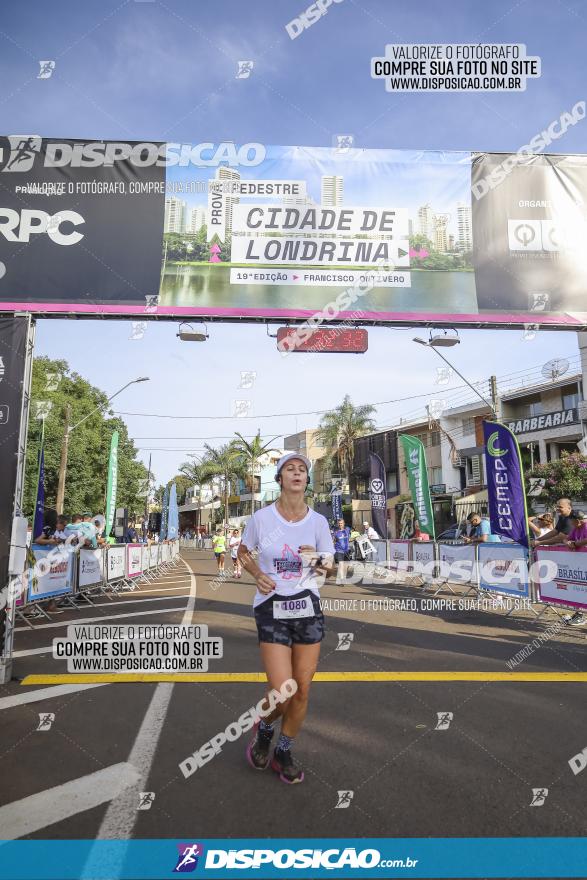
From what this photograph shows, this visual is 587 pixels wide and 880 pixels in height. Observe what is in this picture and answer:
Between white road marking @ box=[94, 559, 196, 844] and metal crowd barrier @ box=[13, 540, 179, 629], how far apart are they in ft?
7.78

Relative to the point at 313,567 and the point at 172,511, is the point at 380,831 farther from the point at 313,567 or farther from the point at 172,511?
the point at 172,511

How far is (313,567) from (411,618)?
25.6 feet

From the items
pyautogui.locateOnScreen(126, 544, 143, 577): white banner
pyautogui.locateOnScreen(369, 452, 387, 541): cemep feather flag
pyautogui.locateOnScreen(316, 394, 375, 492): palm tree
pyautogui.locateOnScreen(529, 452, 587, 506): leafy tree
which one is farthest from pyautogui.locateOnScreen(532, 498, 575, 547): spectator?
pyautogui.locateOnScreen(316, 394, 375, 492): palm tree

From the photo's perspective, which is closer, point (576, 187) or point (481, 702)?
point (481, 702)

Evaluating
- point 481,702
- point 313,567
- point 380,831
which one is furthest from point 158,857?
point 481,702

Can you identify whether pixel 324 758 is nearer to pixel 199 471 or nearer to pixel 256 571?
pixel 256 571

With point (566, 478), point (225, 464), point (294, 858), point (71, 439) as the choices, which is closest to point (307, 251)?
point (294, 858)

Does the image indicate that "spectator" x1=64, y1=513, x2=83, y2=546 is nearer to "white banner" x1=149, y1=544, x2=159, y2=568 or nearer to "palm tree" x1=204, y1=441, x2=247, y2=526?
"white banner" x1=149, y1=544, x2=159, y2=568

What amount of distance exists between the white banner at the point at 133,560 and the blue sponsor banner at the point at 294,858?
16.0 m

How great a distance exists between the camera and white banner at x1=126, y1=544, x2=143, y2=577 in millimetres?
18594

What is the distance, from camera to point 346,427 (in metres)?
52.1

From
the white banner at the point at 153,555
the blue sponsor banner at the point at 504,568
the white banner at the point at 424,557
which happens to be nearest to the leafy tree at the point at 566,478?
the white banner at the point at 424,557

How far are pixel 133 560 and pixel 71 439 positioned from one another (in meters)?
21.9

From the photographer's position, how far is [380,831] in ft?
10.3
